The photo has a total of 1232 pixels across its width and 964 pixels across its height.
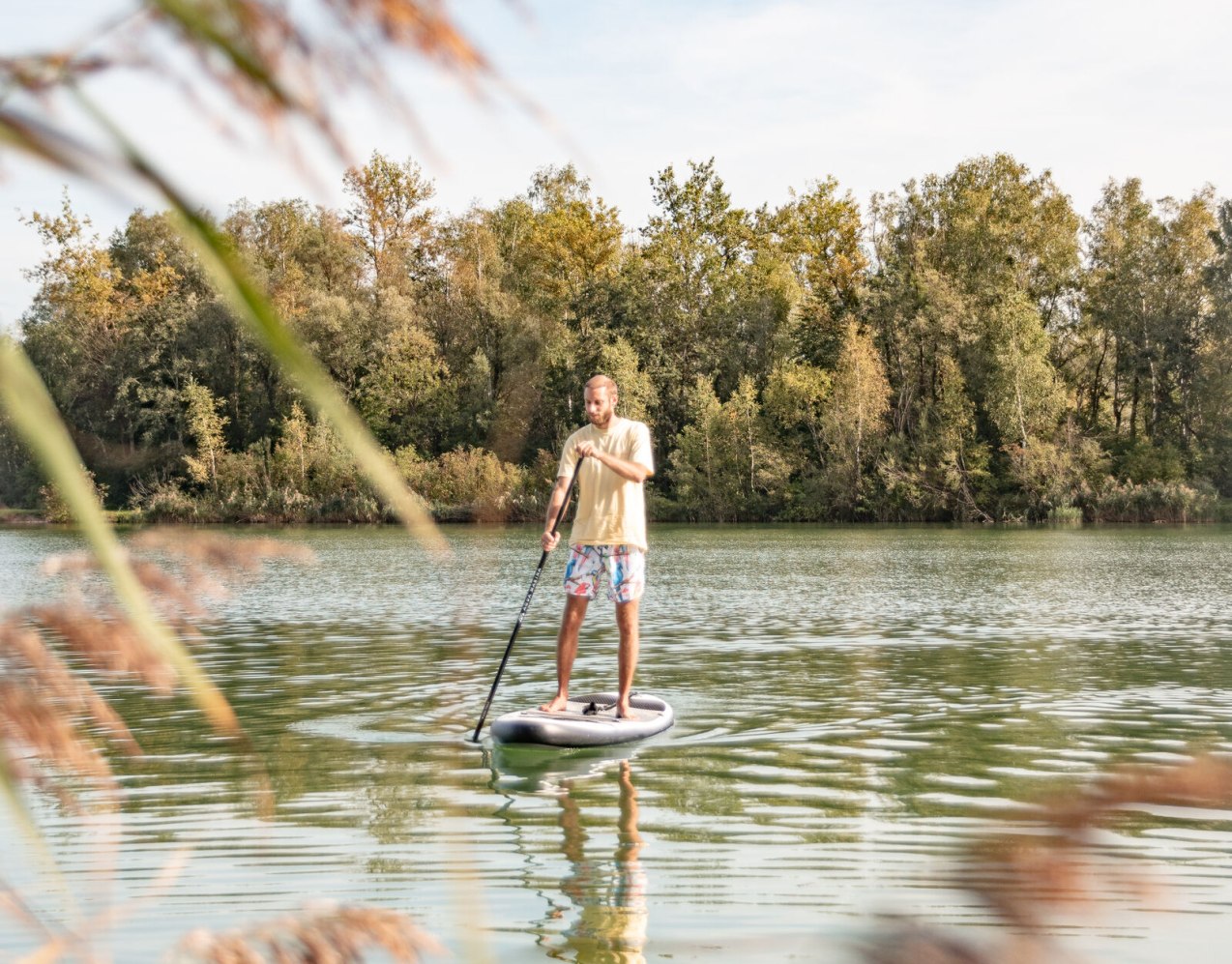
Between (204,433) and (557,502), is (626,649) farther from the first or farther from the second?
(204,433)

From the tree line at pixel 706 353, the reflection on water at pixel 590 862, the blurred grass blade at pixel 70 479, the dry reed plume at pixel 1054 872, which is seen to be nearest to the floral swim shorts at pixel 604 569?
the reflection on water at pixel 590 862

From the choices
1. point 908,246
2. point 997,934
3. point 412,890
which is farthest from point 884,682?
point 908,246

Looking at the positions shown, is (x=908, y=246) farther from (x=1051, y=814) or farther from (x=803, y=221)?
(x=1051, y=814)

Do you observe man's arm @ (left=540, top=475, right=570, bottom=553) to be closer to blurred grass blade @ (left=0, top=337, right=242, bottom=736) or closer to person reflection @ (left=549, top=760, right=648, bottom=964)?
person reflection @ (left=549, top=760, right=648, bottom=964)

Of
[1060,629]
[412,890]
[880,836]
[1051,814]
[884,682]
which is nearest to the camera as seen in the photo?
[1051,814]

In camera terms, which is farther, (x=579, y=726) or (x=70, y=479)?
(x=579, y=726)

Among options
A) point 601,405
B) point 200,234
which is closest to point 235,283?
point 200,234

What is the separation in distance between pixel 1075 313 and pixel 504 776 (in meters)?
59.0

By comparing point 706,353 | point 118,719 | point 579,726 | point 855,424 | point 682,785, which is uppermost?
point 706,353

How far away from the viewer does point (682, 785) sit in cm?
760

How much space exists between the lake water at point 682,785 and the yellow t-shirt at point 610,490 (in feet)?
3.02

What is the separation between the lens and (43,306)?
70.4 meters

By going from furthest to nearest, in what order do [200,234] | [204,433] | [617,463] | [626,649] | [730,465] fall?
[204,433] < [730,465] < [626,649] < [617,463] < [200,234]

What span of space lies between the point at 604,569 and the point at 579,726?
1.06 m
